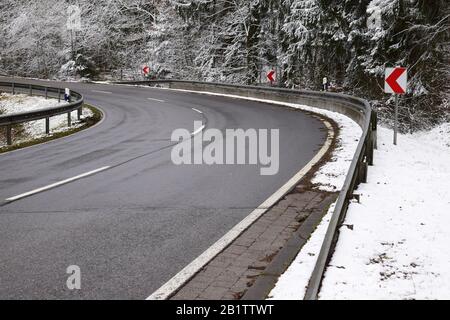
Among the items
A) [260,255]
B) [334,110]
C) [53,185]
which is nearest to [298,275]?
→ [260,255]

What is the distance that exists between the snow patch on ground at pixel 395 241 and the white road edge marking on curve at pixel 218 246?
1.14m

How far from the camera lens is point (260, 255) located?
5180 millimetres

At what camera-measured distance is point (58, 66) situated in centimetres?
5253

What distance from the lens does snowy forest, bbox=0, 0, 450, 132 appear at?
20.7 m

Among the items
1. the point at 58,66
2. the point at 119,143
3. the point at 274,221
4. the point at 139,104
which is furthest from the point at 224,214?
the point at 58,66

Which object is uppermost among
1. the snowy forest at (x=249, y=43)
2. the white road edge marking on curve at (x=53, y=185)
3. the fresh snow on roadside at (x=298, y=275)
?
the snowy forest at (x=249, y=43)

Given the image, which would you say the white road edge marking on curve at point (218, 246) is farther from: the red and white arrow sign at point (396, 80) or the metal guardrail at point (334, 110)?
the red and white arrow sign at point (396, 80)

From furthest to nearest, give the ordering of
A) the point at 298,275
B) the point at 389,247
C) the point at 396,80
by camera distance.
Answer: the point at 396,80, the point at 389,247, the point at 298,275

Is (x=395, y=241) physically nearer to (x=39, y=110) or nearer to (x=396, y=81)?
(x=396, y=81)

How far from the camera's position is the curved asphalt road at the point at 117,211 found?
4633 mm

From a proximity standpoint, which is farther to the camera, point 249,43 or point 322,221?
point 249,43

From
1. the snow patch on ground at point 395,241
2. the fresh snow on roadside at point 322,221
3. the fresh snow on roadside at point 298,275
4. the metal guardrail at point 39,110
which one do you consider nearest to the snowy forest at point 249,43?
the fresh snow on roadside at point 322,221

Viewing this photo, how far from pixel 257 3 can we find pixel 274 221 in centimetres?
3197

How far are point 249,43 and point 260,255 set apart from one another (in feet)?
112
